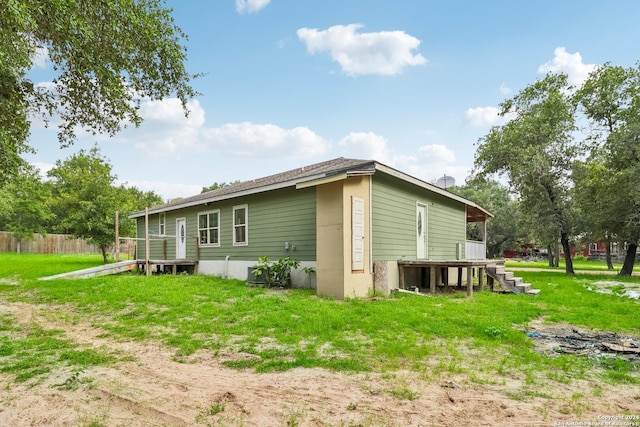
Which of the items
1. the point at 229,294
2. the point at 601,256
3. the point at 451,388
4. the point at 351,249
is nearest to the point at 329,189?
the point at 351,249

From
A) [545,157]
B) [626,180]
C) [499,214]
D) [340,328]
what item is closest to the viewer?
[340,328]

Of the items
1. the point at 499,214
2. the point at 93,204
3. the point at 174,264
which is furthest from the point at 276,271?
the point at 499,214

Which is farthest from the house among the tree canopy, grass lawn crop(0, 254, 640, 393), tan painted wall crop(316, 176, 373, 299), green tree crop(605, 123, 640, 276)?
the tree canopy

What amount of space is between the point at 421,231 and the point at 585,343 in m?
7.09

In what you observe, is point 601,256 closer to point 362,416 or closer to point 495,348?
point 495,348

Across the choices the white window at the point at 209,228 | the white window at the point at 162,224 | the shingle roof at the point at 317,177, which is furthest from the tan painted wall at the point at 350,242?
the white window at the point at 162,224

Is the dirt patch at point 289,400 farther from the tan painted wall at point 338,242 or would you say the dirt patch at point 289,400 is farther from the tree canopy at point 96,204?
the tree canopy at point 96,204

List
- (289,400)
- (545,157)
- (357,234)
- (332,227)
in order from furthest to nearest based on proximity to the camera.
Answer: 1. (545,157)
2. (357,234)
3. (332,227)
4. (289,400)

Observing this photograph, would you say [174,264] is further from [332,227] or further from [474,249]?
[474,249]

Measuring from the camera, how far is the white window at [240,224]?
11992 millimetres

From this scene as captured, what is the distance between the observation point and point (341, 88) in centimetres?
1399

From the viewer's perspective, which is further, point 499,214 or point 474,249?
point 499,214

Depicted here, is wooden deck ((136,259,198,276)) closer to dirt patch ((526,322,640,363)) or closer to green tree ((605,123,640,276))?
dirt patch ((526,322,640,363))

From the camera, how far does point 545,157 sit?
57.2ft
